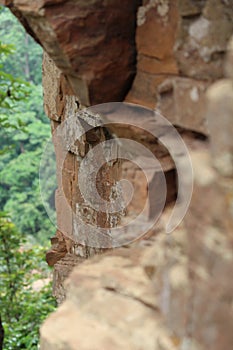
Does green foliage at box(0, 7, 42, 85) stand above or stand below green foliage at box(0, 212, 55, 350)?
above

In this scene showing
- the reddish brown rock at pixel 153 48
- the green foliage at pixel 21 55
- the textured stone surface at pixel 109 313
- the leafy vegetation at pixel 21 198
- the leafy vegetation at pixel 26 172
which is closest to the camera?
the textured stone surface at pixel 109 313

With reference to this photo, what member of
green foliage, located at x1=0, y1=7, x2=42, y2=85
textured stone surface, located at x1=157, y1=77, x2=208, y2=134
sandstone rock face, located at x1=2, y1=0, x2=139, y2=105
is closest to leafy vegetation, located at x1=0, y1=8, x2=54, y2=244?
green foliage, located at x1=0, y1=7, x2=42, y2=85

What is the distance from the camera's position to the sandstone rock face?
2695mm

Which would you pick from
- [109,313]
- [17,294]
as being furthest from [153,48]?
[17,294]

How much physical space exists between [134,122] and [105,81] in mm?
293

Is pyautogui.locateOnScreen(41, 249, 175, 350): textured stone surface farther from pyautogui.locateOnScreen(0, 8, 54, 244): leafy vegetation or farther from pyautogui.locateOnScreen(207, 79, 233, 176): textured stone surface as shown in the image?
pyautogui.locateOnScreen(0, 8, 54, 244): leafy vegetation

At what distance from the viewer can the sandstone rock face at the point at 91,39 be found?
270cm

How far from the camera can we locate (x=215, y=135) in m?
1.78

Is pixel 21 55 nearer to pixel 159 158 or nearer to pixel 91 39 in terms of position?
pixel 91 39

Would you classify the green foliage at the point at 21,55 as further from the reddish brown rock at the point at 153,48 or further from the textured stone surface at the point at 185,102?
the textured stone surface at the point at 185,102

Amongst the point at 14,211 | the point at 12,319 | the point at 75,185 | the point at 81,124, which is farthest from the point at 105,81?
the point at 14,211

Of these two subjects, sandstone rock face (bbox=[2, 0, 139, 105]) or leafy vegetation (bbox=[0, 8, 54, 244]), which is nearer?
sandstone rock face (bbox=[2, 0, 139, 105])

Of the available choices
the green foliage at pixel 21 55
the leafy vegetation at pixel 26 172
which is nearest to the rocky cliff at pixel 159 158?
the leafy vegetation at pixel 26 172

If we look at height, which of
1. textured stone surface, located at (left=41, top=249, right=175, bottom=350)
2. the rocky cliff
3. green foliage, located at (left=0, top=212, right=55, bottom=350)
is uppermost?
the rocky cliff
